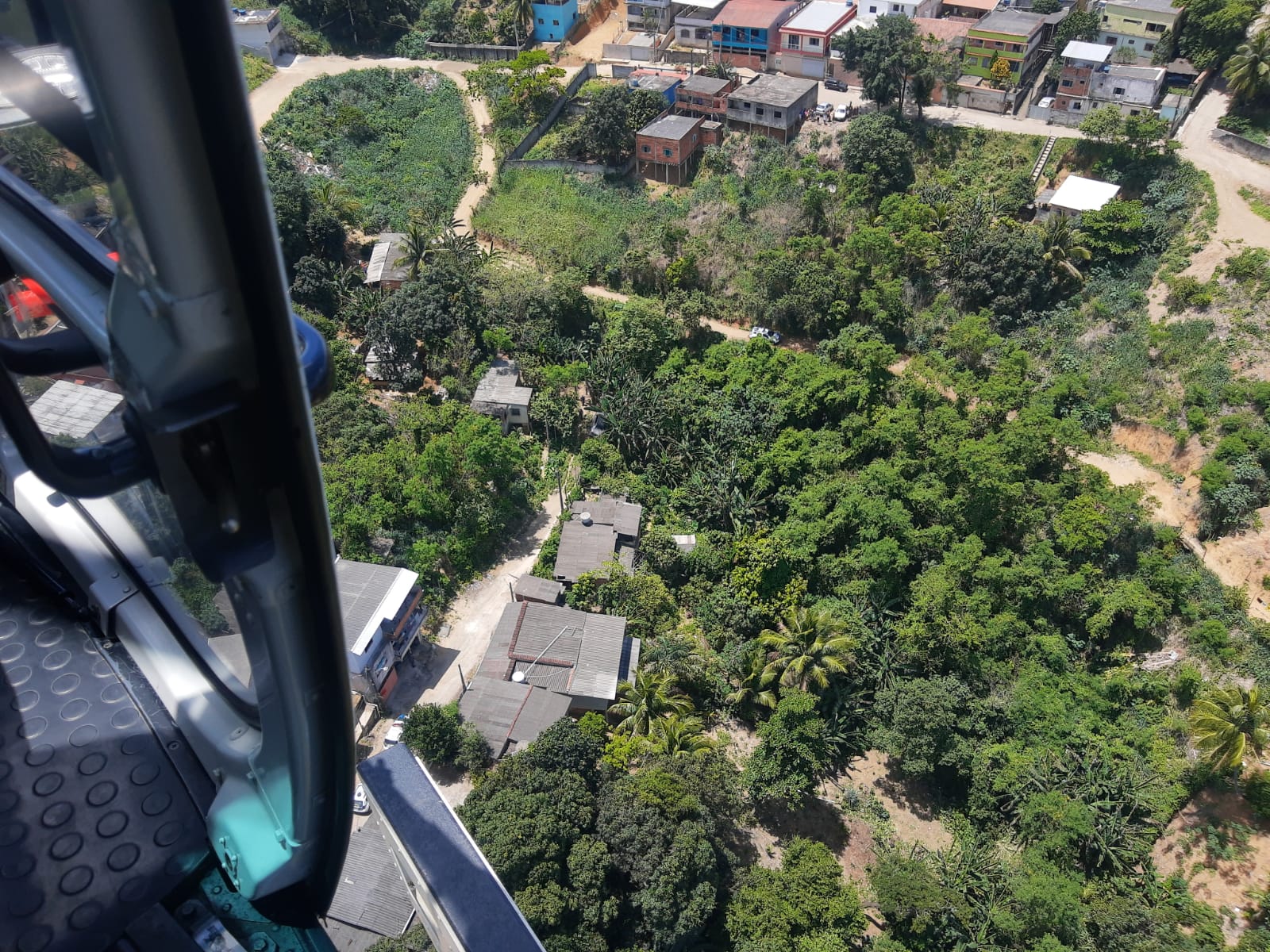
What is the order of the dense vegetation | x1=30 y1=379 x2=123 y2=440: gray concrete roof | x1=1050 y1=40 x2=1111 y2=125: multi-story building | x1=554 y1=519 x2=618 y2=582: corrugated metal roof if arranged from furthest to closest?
1. the dense vegetation
2. x1=1050 y1=40 x2=1111 y2=125: multi-story building
3. x1=554 y1=519 x2=618 y2=582: corrugated metal roof
4. x1=30 y1=379 x2=123 y2=440: gray concrete roof

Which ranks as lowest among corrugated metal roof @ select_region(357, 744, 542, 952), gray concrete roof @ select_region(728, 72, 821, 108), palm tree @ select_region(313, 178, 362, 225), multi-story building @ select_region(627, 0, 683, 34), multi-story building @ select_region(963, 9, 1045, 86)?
palm tree @ select_region(313, 178, 362, 225)

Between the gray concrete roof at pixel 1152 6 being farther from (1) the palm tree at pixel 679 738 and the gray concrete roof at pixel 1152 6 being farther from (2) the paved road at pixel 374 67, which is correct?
(1) the palm tree at pixel 679 738

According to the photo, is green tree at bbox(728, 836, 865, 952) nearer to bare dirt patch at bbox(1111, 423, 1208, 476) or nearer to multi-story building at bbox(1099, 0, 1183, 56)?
bare dirt patch at bbox(1111, 423, 1208, 476)

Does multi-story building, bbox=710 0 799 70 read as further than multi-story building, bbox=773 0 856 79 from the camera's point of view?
Yes

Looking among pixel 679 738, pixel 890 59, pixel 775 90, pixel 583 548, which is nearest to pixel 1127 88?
pixel 890 59

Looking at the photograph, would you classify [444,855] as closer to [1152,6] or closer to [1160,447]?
[1160,447]

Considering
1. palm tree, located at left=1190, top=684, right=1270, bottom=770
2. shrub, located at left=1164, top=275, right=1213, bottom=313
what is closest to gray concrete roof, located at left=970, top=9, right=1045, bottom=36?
shrub, located at left=1164, top=275, right=1213, bottom=313
